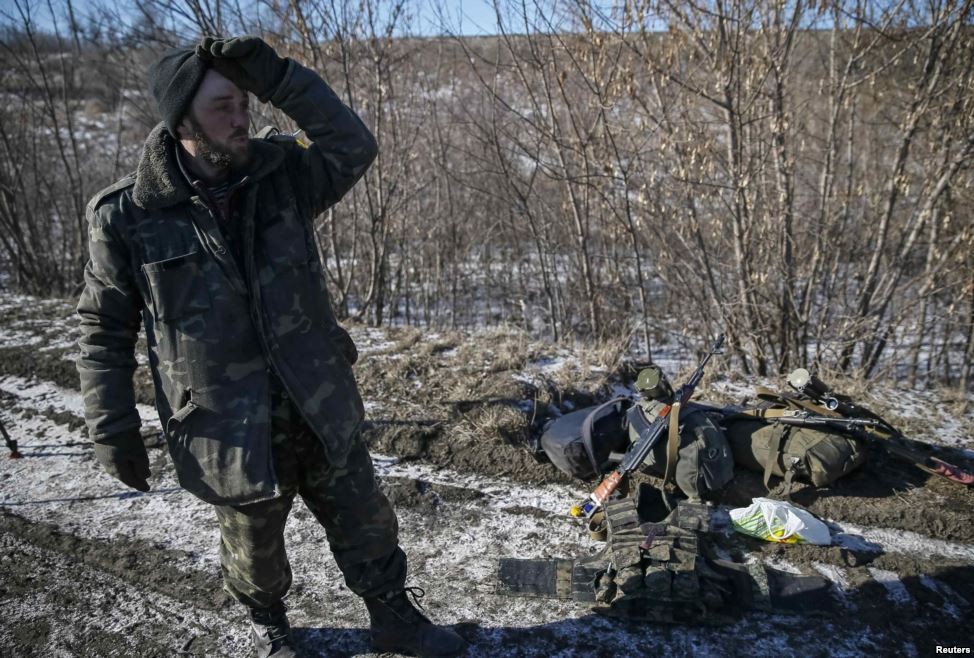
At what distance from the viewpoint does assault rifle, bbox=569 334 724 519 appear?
120 inches

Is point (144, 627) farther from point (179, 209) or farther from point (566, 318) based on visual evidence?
point (566, 318)

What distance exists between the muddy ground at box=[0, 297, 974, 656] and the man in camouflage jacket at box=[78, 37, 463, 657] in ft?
2.46

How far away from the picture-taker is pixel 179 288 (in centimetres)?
193

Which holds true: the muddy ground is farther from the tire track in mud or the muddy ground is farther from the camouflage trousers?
the camouflage trousers

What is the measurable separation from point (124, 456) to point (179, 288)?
57 centimetres

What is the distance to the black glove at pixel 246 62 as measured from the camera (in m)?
1.81

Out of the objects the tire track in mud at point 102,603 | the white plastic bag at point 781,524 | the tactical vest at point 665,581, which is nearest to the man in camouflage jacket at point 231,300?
the tire track in mud at point 102,603

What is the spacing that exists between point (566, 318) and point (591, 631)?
239 inches

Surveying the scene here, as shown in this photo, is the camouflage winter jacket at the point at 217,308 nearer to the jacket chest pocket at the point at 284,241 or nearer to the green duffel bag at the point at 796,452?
the jacket chest pocket at the point at 284,241

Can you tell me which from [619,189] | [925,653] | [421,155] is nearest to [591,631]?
[925,653]

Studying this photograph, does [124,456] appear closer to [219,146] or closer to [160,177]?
[160,177]

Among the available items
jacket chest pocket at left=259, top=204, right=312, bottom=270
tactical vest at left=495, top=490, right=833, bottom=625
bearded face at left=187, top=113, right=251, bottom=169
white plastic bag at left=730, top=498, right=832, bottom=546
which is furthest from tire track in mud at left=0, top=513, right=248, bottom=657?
white plastic bag at left=730, top=498, right=832, bottom=546

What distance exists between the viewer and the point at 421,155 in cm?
879

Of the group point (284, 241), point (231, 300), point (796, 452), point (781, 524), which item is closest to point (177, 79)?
point (284, 241)
